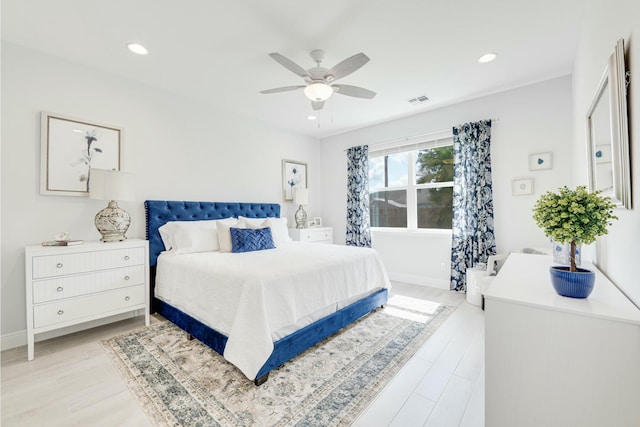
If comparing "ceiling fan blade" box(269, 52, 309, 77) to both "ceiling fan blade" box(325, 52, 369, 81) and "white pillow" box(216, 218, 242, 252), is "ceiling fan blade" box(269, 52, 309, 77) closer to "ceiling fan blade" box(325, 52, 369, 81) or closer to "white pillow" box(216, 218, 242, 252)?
"ceiling fan blade" box(325, 52, 369, 81)

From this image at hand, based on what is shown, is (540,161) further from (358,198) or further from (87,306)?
(87,306)

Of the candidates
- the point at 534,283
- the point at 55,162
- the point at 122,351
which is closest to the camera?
the point at 534,283

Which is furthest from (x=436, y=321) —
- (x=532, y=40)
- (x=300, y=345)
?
(x=532, y=40)

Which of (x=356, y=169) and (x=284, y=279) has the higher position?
(x=356, y=169)

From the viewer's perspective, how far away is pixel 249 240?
310 centimetres

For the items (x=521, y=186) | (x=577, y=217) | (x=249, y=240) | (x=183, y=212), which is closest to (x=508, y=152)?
(x=521, y=186)

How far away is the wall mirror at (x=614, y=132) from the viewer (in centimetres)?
108

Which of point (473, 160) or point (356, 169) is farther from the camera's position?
point (356, 169)

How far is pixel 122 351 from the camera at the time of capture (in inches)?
90.4

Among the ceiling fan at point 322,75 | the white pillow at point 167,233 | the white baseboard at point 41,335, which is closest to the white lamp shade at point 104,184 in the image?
the white pillow at point 167,233

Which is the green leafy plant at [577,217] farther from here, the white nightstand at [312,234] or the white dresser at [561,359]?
the white nightstand at [312,234]

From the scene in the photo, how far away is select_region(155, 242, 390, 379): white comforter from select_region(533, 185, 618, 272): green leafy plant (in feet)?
5.28

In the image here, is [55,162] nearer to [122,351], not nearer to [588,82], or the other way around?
[122,351]

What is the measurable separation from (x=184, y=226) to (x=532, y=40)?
4.01 meters
